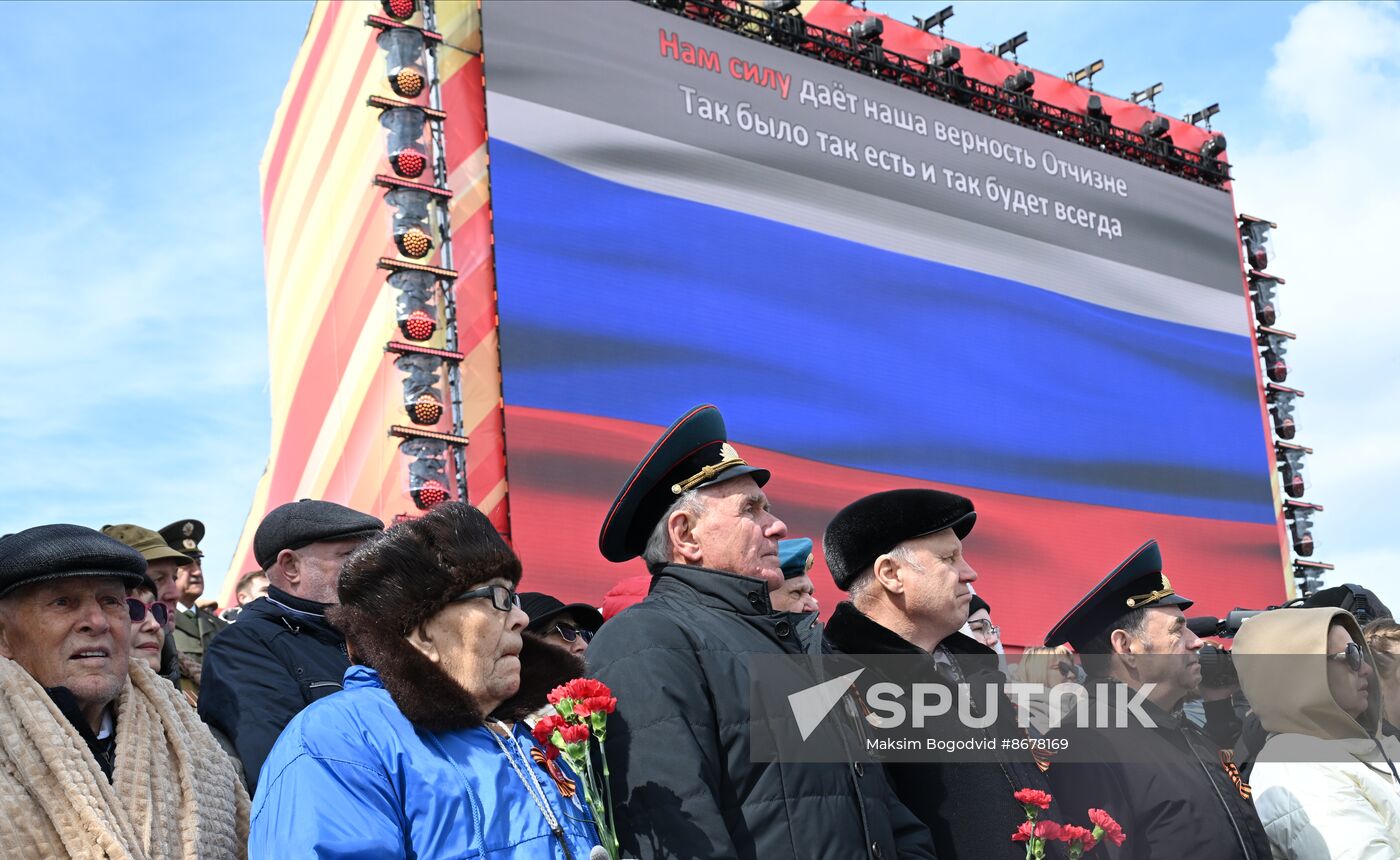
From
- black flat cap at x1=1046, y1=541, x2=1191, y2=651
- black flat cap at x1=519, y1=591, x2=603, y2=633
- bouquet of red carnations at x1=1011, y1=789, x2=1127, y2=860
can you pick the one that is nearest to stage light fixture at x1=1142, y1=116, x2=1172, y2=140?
black flat cap at x1=1046, y1=541, x2=1191, y2=651

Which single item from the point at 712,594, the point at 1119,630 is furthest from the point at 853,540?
the point at 1119,630

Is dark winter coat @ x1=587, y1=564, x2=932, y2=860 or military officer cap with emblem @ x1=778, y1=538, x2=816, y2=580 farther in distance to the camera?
military officer cap with emblem @ x1=778, y1=538, x2=816, y2=580

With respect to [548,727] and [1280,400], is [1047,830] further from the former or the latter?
[1280,400]

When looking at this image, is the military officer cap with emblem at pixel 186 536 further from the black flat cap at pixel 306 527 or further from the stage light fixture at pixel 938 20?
the stage light fixture at pixel 938 20

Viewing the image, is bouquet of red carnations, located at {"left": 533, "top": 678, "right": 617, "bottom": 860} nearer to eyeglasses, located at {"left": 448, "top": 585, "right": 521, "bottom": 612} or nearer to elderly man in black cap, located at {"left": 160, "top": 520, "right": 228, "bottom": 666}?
eyeglasses, located at {"left": 448, "top": 585, "right": 521, "bottom": 612}

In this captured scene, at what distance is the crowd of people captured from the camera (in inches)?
81.5

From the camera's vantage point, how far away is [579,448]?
7.62 metres

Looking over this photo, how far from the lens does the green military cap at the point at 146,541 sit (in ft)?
12.6

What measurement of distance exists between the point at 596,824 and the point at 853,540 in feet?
3.39

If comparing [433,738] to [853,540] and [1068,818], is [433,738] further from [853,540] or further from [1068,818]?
[1068,818]

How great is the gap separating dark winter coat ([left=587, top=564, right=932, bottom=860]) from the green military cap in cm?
185

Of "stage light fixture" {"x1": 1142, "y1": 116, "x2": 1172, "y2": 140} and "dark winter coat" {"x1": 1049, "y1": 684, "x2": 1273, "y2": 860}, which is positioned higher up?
"stage light fixture" {"x1": 1142, "y1": 116, "x2": 1172, "y2": 140}

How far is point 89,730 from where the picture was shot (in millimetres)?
2338

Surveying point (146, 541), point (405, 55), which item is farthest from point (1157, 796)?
point (405, 55)
